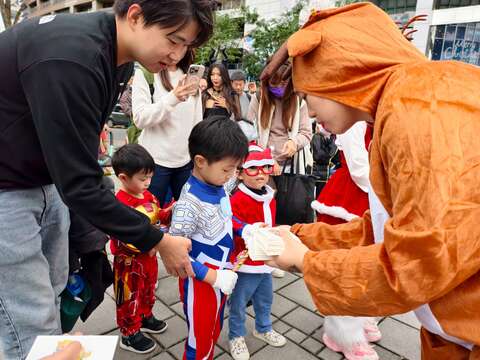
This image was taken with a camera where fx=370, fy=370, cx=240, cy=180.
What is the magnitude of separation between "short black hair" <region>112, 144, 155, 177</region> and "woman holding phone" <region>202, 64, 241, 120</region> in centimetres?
197

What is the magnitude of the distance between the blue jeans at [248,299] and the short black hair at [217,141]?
782 millimetres

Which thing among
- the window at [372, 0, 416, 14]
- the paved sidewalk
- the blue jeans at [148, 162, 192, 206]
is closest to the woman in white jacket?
the blue jeans at [148, 162, 192, 206]

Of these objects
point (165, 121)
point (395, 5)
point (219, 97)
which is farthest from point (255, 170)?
point (395, 5)

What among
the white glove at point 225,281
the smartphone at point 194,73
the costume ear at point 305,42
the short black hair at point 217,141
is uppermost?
the costume ear at point 305,42

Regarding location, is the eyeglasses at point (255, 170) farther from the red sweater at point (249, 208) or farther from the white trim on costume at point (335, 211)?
the white trim on costume at point (335, 211)

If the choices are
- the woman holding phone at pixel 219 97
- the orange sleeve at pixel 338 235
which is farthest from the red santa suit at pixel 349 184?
the woman holding phone at pixel 219 97

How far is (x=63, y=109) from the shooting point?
3.79 ft

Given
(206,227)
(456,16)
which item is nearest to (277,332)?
(206,227)

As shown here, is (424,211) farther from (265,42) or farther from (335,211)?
(265,42)

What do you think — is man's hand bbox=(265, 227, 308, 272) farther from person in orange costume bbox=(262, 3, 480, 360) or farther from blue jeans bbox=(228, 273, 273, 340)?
blue jeans bbox=(228, 273, 273, 340)

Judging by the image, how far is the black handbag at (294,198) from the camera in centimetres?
289

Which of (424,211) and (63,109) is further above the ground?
(63,109)

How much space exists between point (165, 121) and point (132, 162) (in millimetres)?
707

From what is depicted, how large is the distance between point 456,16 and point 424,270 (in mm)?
21497
